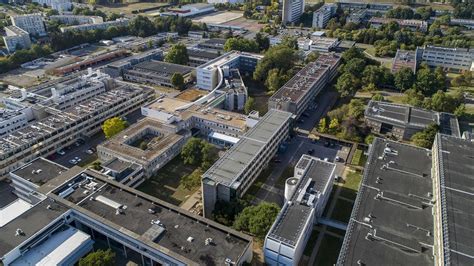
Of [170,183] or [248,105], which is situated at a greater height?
[248,105]

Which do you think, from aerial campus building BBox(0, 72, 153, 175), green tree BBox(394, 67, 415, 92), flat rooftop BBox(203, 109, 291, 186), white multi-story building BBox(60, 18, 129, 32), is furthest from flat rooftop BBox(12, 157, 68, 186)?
white multi-story building BBox(60, 18, 129, 32)

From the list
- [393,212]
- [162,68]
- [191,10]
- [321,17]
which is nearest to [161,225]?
[393,212]

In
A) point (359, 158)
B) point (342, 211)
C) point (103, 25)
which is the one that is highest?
point (103, 25)

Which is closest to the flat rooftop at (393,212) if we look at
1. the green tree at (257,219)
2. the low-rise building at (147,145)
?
the green tree at (257,219)

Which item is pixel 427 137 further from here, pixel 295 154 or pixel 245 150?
pixel 245 150

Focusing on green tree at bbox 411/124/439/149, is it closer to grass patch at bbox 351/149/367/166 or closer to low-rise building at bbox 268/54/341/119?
grass patch at bbox 351/149/367/166

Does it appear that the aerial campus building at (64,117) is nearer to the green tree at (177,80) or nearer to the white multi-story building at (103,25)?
the green tree at (177,80)

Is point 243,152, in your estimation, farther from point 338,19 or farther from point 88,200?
point 338,19
